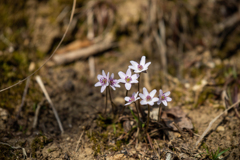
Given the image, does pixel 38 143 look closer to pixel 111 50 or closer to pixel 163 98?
pixel 163 98

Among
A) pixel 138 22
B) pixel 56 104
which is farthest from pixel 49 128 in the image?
pixel 138 22

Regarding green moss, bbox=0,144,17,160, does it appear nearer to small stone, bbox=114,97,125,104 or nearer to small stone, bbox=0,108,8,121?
small stone, bbox=0,108,8,121

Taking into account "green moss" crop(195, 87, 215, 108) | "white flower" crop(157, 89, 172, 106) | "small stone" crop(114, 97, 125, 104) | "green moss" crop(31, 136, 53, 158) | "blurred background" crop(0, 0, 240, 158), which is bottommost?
"white flower" crop(157, 89, 172, 106)

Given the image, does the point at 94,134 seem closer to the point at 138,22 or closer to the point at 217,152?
the point at 217,152

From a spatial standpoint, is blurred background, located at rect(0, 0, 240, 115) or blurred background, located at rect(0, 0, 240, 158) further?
blurred background, located at rect(0, 0, 240, 115)

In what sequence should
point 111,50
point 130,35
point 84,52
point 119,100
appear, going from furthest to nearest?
1. point 130,35
2. point 111,50
3. point 84,52
4. point 119,100

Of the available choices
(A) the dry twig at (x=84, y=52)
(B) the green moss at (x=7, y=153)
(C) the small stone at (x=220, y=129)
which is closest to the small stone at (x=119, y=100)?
(A) the dry twig at (x=84, y=52)

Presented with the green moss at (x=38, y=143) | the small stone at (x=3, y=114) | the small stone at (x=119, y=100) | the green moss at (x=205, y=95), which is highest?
the small stone at (x=3, y=114)

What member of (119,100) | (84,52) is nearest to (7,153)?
(119,100)

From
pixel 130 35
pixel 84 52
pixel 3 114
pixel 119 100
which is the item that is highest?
pixel 130 35

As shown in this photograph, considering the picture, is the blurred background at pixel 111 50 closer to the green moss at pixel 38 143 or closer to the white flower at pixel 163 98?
the green moss at pixel 38 143

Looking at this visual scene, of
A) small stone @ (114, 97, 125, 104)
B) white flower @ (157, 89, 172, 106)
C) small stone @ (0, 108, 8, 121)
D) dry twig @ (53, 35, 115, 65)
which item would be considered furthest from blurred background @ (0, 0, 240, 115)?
white flower @ (157, 89, 172, 106)
